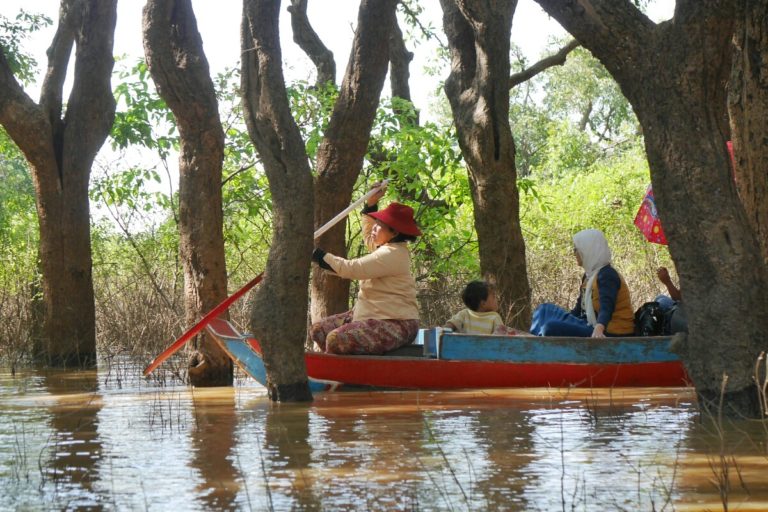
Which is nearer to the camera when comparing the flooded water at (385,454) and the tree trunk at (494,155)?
the flooded water at (385,454)

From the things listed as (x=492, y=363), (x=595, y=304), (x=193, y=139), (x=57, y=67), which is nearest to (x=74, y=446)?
(x=492, y=363)

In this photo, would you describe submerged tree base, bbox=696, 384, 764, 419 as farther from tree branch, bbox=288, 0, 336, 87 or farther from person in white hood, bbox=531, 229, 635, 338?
tree branch, bbox=288, 0, 336, 87

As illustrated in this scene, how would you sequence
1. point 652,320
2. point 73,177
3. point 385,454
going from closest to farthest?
point 385,454, point 652,320, point 73,177

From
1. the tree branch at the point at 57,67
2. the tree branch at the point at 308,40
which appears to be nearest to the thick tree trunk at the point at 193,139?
the tree branch at the point at 57,67

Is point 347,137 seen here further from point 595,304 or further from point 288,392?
point 288,392

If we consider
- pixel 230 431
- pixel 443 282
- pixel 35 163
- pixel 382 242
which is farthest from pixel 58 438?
pixel 443 282

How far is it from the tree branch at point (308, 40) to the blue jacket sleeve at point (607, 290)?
10786 millimetres

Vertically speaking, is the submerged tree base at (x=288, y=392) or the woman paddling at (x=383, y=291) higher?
the woman paddling at (x=383, y=291)

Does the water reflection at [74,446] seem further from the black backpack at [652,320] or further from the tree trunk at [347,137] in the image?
the black backpack at [652,320]

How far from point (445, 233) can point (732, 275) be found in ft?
36.7

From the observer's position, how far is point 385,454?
6.61 metres

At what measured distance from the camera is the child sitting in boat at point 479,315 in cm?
1137

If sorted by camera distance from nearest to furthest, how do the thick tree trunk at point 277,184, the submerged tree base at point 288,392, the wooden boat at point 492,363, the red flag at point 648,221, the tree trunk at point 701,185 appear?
the tree trunk at point 701,185 < the thick tree trunk at point 277,184 < the submerged tree base at point 288,392 < the wooden boat at point 492,363 < the red flag at point 648,221

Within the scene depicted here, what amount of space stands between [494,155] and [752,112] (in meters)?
4.16
